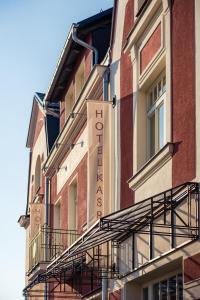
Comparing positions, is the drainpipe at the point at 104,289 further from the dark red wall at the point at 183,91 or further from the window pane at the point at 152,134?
the dark red wall at the point at 183,91

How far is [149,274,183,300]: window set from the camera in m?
14.2

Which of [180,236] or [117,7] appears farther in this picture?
[117,7]

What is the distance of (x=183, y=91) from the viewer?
13.7 m

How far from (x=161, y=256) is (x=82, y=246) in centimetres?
217

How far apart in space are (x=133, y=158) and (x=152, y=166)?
176 cm

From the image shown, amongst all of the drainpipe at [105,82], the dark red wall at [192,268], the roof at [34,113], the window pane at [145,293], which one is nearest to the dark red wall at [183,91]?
the dark red wall at [192,268]

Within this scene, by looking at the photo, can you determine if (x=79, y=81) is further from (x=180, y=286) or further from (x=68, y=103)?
(x=180, y=286)

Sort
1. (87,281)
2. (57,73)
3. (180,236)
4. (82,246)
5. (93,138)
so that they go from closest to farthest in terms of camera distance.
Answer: (180,236) < (82,246) < (93,138) < (87,281) < (57,73)

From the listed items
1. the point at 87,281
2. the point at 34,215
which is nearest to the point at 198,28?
the point at 87,281

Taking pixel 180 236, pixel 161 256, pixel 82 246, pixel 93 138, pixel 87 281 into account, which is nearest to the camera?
pixel 180 236

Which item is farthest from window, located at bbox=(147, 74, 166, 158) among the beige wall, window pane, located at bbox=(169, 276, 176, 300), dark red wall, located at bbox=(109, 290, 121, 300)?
the beige wall

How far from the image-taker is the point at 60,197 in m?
25.5

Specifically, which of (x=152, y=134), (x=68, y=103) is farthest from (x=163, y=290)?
(x=68, y=103)

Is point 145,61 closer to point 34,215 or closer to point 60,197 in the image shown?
point 60,197
